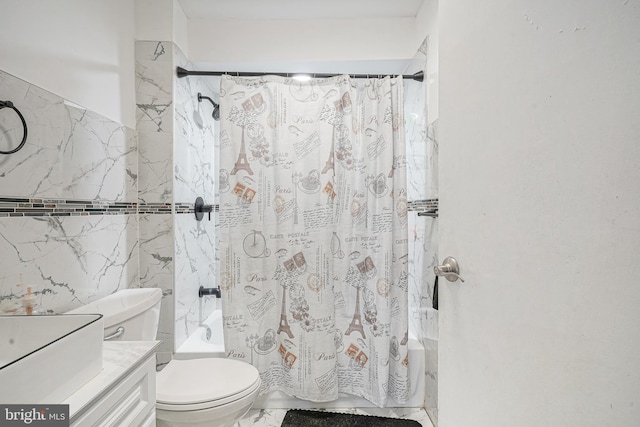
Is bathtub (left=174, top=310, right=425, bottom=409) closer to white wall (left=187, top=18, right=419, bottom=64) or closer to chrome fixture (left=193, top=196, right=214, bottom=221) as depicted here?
chrome fixture (left=193, top=196, right=214, bottom=221)

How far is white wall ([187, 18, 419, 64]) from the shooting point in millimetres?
2072

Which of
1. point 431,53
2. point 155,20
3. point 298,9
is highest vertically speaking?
point 298,9

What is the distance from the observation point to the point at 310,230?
192 cm

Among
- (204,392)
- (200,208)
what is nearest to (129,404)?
(204,392)

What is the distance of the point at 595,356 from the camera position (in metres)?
0.45

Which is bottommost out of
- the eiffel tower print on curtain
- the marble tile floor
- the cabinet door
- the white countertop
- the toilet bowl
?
the marble tile floor

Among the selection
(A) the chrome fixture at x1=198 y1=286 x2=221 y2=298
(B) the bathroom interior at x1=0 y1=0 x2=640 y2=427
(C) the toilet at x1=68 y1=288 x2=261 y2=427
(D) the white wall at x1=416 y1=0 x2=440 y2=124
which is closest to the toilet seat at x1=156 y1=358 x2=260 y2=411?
(C) the toilet at x1=68 y1=288 x2=261 y2=427

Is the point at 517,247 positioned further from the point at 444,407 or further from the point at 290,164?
the point at 290,164

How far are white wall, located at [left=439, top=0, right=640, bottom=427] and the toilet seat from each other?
35.8 inches

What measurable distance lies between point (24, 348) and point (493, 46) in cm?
134

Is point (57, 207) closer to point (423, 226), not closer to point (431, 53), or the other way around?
point (423, 226)

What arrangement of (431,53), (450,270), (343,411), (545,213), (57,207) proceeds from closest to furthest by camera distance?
1. (545,213)
2. (450,270)
3. (57,207)
4. (431,53)
5. (343,411)

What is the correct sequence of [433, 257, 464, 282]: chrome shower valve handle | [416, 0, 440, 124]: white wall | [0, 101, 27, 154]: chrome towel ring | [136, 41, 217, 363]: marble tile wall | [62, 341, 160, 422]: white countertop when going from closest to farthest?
[62, 341, 160, 422]: white countertop, [433, 257, 464, 282]: chrome shower valve handle, [0, 101, 27, 154]: chrome towel ring, [416, 0, 440, 124]: white wall, [136, 41, 217, 363]: marble tile wall

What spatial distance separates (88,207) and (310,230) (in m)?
1.11
